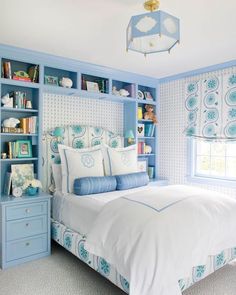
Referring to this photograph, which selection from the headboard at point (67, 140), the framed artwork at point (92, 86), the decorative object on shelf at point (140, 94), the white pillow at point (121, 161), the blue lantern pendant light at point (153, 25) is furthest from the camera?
the decorative object on shelf at point (140, 94)

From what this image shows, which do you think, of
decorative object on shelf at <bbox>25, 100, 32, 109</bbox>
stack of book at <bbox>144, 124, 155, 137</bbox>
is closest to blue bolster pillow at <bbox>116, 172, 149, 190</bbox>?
stack of book at <bbox>144, 124, 155, 137</bbox>

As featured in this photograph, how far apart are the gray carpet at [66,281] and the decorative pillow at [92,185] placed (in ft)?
2.50

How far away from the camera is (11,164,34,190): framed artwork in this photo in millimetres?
2947

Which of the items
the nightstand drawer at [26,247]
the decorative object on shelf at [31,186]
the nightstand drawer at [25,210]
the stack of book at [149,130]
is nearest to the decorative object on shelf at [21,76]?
the decorative object on shelf at [31,186]

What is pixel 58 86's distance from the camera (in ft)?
10.7

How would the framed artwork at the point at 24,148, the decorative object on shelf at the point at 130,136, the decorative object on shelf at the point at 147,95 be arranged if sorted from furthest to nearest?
1. the decorative object on shelf at the point at 147,95
2. the decorative object on shelf at the point at 130,136
3. the framed artwork at the point at 24,148

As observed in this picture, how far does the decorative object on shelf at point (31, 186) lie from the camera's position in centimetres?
287

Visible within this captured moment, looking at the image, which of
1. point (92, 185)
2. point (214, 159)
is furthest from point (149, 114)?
point (92, 185)

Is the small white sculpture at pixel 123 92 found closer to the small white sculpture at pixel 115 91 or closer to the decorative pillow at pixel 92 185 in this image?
the small white sculpture at pixel 115 91

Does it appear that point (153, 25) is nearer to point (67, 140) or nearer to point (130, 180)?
point (130, 180)

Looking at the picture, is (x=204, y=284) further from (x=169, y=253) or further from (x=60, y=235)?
(x=60, y=235)

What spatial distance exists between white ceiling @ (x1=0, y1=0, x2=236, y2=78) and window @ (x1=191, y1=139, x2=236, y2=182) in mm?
1166

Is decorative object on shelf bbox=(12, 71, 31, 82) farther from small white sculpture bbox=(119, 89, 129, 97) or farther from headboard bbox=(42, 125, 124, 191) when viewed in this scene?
small white sculpture bbox=(119, 89, 129, 97)

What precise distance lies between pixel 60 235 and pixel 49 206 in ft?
1.13
